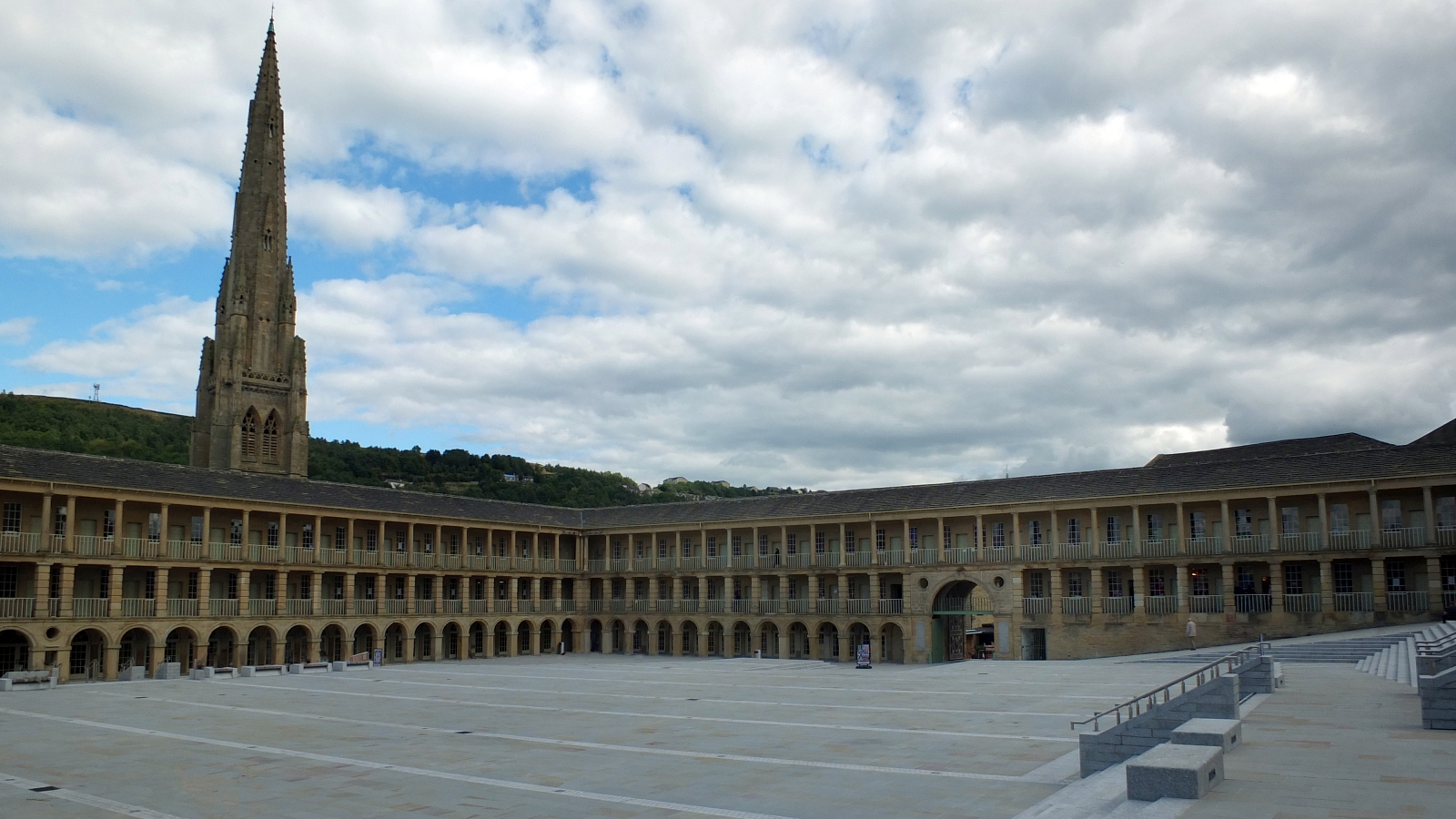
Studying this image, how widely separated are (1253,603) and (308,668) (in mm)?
40702

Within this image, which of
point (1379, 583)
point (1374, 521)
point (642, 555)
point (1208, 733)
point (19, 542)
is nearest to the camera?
point (1208, 733)

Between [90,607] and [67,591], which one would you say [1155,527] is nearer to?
[90,607]

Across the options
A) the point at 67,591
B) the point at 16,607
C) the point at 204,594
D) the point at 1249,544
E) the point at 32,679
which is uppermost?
the point at 1249,544

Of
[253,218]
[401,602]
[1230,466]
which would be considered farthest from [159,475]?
[1230,466]

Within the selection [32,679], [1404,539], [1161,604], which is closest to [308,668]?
[32,679]

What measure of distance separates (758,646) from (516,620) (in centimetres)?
1475

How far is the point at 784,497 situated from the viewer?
6094 centimetres

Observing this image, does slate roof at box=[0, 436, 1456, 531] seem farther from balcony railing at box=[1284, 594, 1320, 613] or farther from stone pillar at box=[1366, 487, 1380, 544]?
balcony railing at box=[1284, 594, 1320, 613]

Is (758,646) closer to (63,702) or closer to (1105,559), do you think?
(1105,559)

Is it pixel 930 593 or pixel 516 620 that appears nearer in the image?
pixel 930 593

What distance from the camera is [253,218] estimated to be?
235 ft

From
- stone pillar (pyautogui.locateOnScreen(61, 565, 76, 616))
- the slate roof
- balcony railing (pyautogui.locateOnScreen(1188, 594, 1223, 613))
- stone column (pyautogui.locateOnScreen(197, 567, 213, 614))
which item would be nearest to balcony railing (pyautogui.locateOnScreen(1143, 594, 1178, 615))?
balcony railing (pyautogui.locateOnScreen(1188, 594, 1223, 613))

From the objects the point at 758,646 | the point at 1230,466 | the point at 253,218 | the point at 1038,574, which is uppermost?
the point at 253,218

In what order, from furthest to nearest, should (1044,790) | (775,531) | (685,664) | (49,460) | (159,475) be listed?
1. (775,531)
2. (685,664)
3. (159,475)
4. (49,460)
5. (1044,790)
